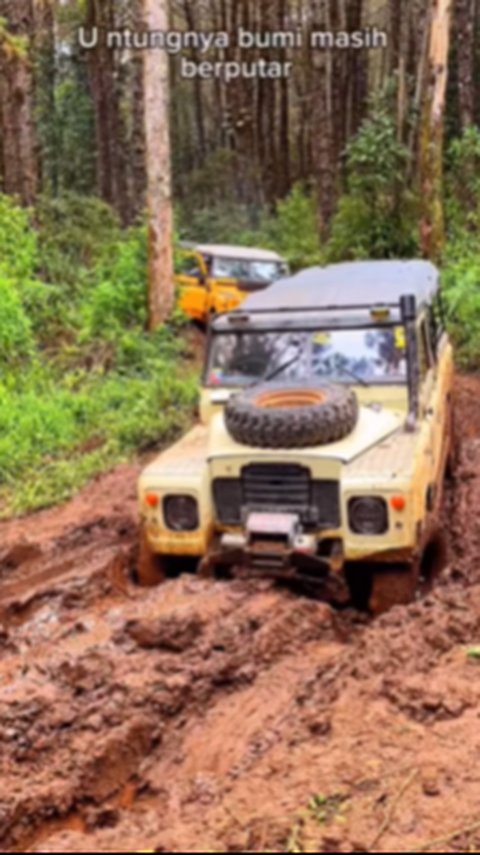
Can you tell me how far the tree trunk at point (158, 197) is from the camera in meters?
14.5

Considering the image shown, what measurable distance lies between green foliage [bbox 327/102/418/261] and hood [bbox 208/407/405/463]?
41.9ft

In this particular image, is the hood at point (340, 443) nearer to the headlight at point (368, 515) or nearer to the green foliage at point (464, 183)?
the headlight at point (368, 515)

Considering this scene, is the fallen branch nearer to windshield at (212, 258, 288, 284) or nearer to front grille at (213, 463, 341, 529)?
front grille at (213, 463, 341, 529)

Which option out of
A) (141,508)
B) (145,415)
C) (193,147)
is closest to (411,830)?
(141,508)

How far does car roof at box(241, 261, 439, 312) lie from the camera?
24.9ft

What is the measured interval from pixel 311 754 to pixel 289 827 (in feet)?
2.42

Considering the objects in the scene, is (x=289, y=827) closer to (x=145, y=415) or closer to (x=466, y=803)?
(x=466, y=803)

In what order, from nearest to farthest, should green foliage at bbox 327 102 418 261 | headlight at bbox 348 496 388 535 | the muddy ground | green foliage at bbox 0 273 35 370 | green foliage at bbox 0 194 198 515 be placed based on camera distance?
the muddy ground < headlight at bbox 348 496 388 535 < green foliage at bbox 0 194 198 515 < green foliage at bbox 0 273 35 370 < green foliage at bbox 327 102 418 261

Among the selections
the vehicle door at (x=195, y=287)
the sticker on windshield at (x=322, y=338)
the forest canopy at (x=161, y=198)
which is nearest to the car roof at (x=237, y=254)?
the vehicle door at (x=195, y=287)

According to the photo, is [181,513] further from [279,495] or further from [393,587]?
[393,587]

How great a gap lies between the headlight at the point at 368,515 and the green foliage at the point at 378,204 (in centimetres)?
1370

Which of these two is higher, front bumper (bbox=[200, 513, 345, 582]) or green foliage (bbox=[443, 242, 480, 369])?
front bumper (bbox=[200, 513, 345, 582])

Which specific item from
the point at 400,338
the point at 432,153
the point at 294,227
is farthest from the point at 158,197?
the point at 294,227

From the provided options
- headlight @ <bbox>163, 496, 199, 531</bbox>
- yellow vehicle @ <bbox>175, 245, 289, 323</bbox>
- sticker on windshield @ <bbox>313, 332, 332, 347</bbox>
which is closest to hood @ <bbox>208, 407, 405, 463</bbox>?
headlight @ <bbox>163, 496, 199, 531</bbox>
